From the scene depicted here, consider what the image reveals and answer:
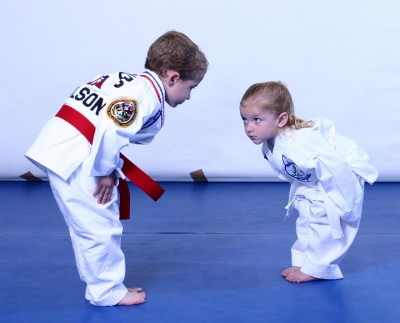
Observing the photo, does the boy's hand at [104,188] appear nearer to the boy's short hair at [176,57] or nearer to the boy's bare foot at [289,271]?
the boy's short hair at [176,57]

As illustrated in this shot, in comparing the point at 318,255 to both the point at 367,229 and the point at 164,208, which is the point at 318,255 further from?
the point at 164,208

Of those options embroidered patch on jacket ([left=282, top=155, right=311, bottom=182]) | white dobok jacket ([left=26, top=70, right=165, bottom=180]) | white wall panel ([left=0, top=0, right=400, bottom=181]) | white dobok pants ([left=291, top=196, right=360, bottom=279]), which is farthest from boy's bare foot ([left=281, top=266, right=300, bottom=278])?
white wall panel ([left=0, top=0, right=400, bottom=181])

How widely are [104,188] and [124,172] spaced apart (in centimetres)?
12

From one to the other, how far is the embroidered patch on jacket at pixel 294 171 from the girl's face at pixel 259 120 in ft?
0.39

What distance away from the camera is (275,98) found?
9.08ft

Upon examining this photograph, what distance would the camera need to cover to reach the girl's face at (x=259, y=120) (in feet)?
9.05

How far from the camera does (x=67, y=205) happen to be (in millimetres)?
2512

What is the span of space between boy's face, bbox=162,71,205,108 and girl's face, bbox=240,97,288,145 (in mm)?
245

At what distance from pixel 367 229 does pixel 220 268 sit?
99 cm

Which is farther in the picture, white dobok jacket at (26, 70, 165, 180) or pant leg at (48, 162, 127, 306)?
pant leg at (48, 162, 127, 306)

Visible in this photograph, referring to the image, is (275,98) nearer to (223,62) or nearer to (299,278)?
(299,278)

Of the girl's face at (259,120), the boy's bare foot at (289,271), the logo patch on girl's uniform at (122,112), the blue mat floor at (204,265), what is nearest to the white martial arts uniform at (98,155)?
the logo patch on girl's uniform at (122,112)

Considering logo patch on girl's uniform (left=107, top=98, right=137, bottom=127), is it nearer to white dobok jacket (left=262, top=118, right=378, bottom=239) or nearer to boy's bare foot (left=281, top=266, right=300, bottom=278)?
white dobok jacket (left=262, top=118, right=378, bottom=239)

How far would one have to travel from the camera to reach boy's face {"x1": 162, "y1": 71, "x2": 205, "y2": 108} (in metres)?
2.61
